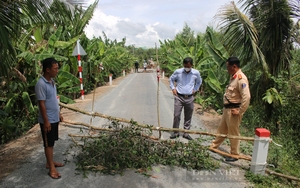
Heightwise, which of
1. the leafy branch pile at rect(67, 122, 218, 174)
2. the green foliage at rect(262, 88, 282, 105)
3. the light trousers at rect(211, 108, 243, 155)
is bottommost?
the leafy branch pile at rect(67, 122, 218, 174)

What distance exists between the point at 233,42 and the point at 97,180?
5159mm

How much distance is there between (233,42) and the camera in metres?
6.38

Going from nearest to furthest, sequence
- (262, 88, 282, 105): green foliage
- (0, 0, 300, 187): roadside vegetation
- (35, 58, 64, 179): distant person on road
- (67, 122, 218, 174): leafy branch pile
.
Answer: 1. (35, 58, 64, 179): distant person on road
2. (67, 122, 218, 174): leafy branch pile
3. (0, 0, 300, 187): roadside vegetation
4. (262, 88, 282, 105): green foliage

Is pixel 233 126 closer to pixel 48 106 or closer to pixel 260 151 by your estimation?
pixel 260 151

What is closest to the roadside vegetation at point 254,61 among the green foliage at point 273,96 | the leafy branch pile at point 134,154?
the green foliage at point 273,96

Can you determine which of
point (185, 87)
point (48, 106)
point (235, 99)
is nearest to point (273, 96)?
point (235, 99)

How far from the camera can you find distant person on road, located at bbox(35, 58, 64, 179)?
10.5 ft

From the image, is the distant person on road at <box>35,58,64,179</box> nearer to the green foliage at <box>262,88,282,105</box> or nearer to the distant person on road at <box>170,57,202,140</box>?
the distant person on road at <box>170,57,202,140</box>

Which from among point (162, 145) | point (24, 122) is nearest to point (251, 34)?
point (162, 145)

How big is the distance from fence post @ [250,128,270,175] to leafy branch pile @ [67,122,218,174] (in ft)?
Answer: 2.19

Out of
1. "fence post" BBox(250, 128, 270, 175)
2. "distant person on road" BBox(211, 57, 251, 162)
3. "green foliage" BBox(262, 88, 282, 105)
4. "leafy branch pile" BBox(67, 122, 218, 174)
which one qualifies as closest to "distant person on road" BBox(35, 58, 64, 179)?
"leafy branch pile" BBox(67, 122, 218, 174)

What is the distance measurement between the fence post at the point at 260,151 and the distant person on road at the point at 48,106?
3.15 metres

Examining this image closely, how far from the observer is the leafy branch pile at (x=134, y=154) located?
3826 mm

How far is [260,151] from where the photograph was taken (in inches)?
141
